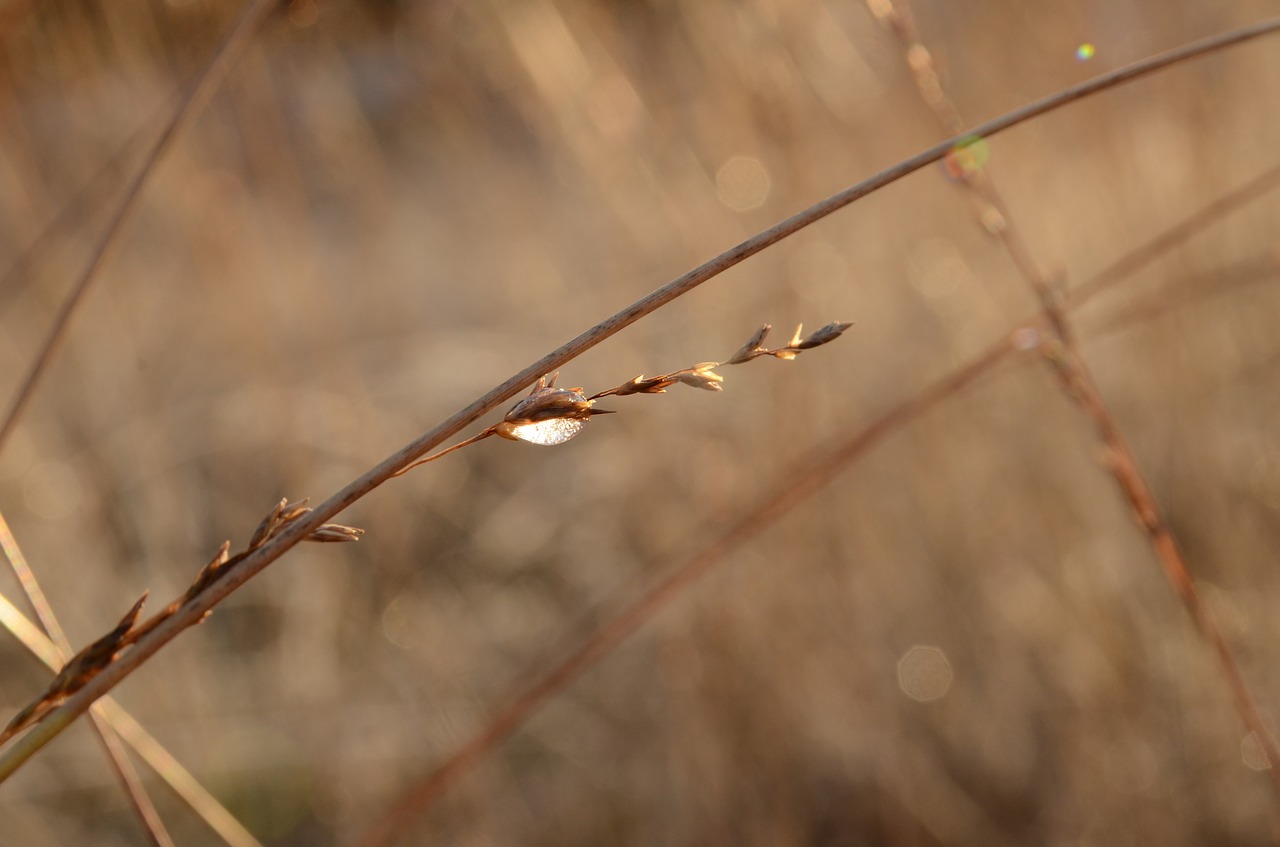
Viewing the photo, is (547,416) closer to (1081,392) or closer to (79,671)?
(79,671)

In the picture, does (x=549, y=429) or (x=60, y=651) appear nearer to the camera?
(x=549, y=429)

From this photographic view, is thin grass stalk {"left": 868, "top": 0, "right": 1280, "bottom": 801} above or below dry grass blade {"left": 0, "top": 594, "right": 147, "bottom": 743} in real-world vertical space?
above

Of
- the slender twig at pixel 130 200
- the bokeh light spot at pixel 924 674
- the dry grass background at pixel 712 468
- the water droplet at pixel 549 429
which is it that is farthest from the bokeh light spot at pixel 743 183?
→ the water droplet at pixel 549 429

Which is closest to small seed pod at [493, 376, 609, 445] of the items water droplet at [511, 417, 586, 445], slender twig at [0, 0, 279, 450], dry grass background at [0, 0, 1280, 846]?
water droplet at [511, 417, 586, 445]

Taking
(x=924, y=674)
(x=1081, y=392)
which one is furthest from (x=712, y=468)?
(x=1081, y=392)

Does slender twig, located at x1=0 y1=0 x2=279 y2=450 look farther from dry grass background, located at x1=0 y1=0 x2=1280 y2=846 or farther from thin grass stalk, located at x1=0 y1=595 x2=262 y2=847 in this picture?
dry grass background, located at x1=0 y1=0 x2=1280 y2=846

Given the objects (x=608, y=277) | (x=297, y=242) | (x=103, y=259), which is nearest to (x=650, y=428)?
(x=608, y=277)
